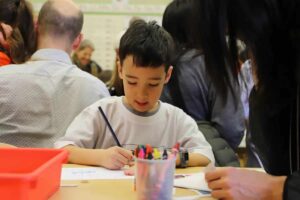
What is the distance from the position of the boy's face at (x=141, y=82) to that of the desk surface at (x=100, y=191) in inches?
14.2

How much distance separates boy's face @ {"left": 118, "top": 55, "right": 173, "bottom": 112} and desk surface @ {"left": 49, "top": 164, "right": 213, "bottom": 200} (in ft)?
1.18

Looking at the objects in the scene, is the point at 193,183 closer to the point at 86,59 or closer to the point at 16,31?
the point at 16,31

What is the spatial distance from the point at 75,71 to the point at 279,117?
3.39 feet

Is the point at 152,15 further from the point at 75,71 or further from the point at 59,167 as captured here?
the point at 59,167

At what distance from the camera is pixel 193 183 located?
1078mm

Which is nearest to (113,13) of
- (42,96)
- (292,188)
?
(42,96)

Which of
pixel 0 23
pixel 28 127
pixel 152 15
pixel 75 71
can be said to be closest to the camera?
pixel 28 127

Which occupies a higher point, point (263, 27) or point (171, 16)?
point (171, 16)

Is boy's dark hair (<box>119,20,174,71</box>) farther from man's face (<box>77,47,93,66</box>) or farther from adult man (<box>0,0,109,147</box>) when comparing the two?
man's face (<box>77,47,93,66</box>)

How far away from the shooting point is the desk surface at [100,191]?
97cm

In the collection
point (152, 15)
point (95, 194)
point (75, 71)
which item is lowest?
point (95, 194)

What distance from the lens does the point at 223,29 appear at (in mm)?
817

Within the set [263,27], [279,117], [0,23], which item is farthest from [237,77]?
[0,23]

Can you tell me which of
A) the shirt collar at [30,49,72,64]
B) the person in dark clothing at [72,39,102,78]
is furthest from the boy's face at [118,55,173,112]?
the person in dark clothing at [72,39,102,78]
